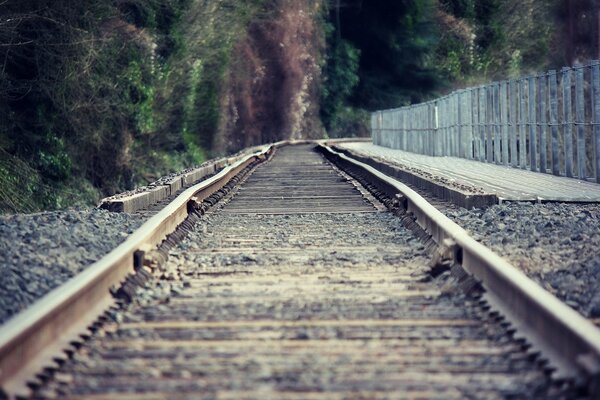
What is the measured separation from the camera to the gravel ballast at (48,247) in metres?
5.75

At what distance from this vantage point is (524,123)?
63.3ft

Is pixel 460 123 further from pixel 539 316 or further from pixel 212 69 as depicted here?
pixel 539 316

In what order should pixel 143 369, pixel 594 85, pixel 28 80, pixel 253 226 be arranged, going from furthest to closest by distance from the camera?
pixel 28 80 → pixel 594 85 → pixel 253 226 → pixel 143 369

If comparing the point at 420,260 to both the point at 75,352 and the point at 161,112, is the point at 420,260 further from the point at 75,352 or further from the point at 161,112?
the point at 161,112

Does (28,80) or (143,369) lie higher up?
(28,80)

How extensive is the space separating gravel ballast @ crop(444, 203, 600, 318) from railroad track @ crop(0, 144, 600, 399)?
15.1 inches

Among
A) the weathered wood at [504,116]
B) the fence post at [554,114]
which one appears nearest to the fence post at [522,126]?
the weathered wood at [504,116]

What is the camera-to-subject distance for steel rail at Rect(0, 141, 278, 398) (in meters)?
3.86

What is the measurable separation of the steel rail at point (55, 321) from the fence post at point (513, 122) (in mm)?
13893

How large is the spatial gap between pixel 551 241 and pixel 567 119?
29.6ft

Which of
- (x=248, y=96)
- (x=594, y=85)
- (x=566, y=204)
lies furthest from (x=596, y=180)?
(x=248, y=96)

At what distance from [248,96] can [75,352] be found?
39833mm

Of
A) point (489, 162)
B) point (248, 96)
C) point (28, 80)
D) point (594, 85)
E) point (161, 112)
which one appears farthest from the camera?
point (248, 96)

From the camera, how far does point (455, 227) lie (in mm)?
7527
